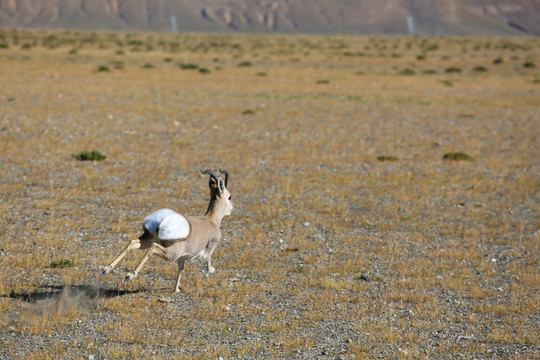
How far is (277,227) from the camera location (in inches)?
557

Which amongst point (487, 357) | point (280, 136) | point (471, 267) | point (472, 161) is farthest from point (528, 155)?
point (487, 357)

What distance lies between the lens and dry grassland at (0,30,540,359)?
8680 millimetres

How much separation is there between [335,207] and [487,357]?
7.91m

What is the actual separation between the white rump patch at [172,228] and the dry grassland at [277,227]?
1280mm

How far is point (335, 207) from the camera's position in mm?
15961

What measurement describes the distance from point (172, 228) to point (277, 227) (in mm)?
6033

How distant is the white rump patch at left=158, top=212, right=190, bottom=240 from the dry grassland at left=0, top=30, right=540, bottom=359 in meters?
1.28

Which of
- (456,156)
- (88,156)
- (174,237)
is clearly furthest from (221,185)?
(456,156)

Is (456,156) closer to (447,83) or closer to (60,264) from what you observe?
(60,264)

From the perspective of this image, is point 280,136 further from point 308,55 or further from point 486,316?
point 308,55

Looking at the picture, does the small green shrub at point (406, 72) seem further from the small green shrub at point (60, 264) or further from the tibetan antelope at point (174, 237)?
the tibetan antelope at point (174, 237)

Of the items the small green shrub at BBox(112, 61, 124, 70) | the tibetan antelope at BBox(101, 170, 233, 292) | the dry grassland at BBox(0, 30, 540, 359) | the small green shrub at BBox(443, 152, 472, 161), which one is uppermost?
the tibetan antelope at BBox(101, 170, 233, 292)

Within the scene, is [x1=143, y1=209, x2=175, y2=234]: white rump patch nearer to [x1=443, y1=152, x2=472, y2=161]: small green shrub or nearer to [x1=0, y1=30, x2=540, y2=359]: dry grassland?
[x1=0, y1=30, x2=540, y2=359]: dry grassland

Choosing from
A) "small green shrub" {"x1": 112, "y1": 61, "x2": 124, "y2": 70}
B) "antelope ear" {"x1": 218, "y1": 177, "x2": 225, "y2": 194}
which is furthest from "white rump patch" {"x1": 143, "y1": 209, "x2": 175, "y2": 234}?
"small green shrub" {"x1": 112, "y1": 61, "x2": 124, "y2": 70}
